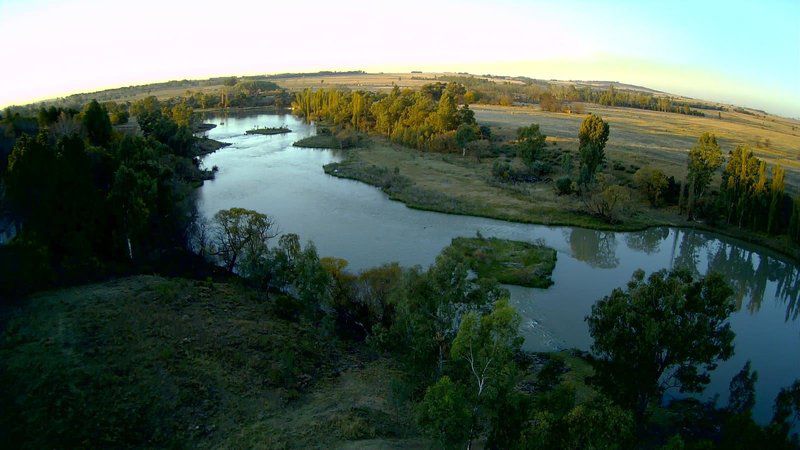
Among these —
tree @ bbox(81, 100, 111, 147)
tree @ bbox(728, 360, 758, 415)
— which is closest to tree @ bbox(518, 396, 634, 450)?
tree @ bbox(728, 360, 758, 415)

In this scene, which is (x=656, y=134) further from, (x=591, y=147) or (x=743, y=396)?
(x=743, y=396)

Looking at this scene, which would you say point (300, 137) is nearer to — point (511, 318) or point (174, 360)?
point (174, 360)

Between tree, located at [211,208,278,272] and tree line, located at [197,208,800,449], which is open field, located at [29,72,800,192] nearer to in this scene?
tree line, located at [197,208,800,449]

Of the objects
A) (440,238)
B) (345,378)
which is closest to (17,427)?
(345,378)

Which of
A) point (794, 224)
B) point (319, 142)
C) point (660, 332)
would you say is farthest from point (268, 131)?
point (660, 332)

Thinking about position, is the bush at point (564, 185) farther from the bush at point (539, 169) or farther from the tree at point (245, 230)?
the tree at point (245, 230)
